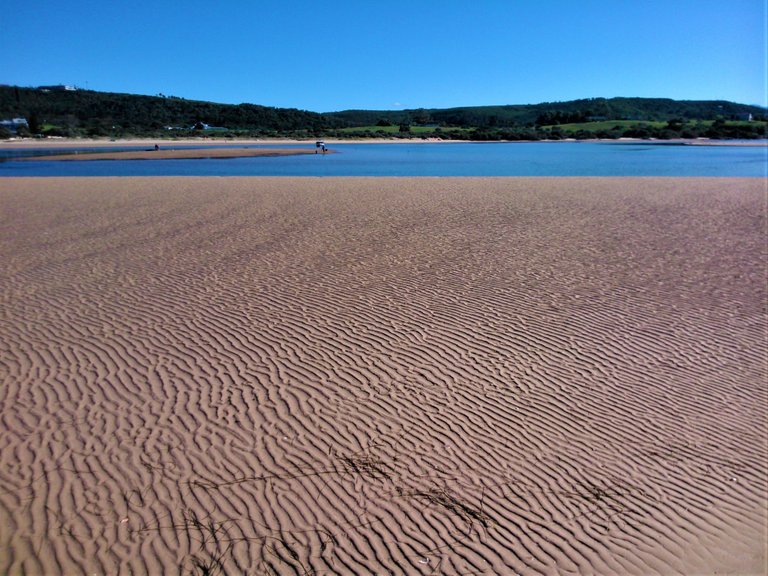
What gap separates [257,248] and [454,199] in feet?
36.8

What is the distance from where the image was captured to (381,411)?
21.1ft

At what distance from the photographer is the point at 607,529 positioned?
15.9ft

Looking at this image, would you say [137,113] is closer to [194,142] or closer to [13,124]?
[13,124]

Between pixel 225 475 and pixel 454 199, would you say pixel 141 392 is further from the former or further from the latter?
pixel 454 199

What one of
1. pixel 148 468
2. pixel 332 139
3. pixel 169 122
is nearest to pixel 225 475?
pixel 148 468

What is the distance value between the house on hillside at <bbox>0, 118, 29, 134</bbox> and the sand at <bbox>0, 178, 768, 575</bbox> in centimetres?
10070

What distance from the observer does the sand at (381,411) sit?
4602 mm

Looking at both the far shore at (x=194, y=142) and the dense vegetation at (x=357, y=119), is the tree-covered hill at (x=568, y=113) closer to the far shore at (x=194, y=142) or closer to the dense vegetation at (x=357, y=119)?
the dense vegetation at (x=357, y=119)

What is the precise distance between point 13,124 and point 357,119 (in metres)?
99.5

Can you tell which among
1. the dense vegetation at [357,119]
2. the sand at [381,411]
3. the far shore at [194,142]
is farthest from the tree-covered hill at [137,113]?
the sand at [381,411]

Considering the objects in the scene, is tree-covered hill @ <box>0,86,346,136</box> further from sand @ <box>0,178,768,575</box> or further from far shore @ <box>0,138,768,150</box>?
sand @ <box>0,178,768,575</box>

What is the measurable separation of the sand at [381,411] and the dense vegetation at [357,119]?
94971 millimetres

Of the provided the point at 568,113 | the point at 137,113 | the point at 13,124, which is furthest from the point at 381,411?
the point at 568,113

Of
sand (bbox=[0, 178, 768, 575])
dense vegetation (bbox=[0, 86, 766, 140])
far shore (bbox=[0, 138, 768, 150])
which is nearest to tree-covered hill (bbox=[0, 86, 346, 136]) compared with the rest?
dense vegetation (bbox=[0, 86, 766, 140])
